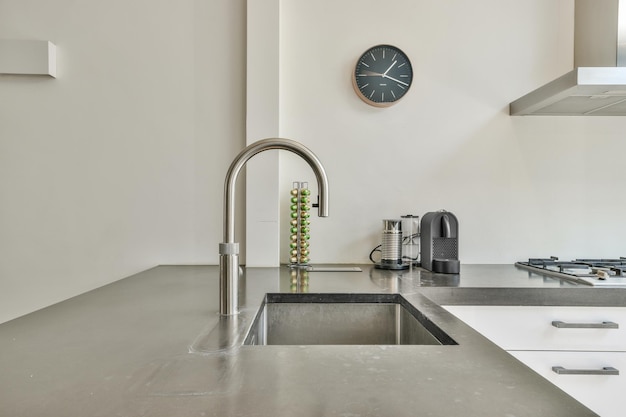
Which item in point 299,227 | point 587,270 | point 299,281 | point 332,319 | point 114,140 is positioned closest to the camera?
point 332,319

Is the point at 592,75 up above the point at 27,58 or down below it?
below

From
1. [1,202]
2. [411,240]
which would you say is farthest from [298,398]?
[1,202]

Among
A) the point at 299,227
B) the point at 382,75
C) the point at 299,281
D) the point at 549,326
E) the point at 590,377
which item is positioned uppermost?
the point at 382,75

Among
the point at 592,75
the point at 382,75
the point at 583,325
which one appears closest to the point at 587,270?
the point at 583,325

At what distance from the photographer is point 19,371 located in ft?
2.10

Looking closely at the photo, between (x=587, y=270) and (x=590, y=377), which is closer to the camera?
(x=590, y=377)

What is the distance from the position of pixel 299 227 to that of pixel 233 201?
A: 928mm

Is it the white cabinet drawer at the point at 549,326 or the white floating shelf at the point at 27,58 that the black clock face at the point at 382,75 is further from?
the white floating shelf at the point at 27,58

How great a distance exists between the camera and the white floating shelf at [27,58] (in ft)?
6.40

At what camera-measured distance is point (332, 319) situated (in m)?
1.27

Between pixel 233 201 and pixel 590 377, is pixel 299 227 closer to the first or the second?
pixel 233 201

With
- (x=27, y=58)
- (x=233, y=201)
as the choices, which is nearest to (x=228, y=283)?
(x=233, y=201)

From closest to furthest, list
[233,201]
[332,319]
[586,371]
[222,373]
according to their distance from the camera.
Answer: [222,373] < [233,201] < [332,319] < [586,371]

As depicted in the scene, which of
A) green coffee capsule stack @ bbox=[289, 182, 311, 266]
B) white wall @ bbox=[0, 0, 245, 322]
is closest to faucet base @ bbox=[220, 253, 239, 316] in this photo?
green coffee capsule stack @ bbox=[289, 182, 311, 266]
